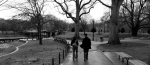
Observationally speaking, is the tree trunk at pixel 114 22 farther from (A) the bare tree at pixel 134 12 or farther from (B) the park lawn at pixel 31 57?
(A) the bare tree at pixel 134 12

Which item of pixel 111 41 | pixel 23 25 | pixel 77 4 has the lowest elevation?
pixel 111 41

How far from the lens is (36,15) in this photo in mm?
27656

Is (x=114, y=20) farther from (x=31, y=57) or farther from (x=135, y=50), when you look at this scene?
(x=31, y=57)

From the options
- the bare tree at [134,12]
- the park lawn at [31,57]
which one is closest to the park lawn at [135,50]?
the park lawn at [31,57]

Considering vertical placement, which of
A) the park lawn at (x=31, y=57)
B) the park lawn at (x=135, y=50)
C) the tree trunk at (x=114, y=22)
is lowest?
the park lawn at (x=31, y=57)

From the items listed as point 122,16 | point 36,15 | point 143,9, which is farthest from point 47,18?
point 143,9

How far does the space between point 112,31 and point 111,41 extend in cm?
132

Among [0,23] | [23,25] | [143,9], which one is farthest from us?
[0,23]

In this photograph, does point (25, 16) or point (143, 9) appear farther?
point (143, 9)

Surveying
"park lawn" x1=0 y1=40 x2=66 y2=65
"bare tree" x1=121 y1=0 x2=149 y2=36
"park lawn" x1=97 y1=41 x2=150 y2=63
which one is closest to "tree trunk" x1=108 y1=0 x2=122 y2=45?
"park lawn" x1=97 y1=41 x2=150 y2=63

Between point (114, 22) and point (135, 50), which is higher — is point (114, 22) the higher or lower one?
the higher one

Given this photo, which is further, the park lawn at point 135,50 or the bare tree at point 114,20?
the bare tree at point 114,20

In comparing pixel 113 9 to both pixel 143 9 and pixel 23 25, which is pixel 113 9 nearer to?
pixel 23 25

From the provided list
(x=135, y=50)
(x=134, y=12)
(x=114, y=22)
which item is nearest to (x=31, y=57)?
(x=135, y=50)
